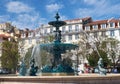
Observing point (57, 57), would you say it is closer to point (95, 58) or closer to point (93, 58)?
point (95, 58)

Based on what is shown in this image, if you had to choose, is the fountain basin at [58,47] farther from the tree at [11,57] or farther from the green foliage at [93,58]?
the tree at [11,57]

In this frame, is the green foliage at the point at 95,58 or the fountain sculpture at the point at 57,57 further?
the green foliage at the point at 95,58

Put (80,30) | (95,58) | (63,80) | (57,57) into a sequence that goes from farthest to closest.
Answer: (80,30) → (95,58) → (57,57) → (63,80)

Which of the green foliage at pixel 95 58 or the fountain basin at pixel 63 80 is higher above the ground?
the green foliage at pixel 95 58

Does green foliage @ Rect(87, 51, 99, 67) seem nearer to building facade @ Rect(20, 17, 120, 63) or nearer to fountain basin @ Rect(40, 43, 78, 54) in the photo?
building facade @ Rect(20, 17, 120, 63)

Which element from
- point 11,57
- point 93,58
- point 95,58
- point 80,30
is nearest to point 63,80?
point 95,58

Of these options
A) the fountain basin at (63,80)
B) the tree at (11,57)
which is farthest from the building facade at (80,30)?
the fountain basin at (63,80)

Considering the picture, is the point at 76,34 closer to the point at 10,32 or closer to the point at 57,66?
the point at 10,32

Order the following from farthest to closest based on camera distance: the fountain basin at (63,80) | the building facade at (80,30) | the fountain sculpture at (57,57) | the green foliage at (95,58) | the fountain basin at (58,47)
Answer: the building facade at (80,30), the green foliage at (95,58), the fountain basin at (58,47), the fountain sculpture at (57,57), the fountain basin at (63,80)

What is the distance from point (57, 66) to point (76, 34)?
54938 mm

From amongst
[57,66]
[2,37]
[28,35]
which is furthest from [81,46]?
[57,66]

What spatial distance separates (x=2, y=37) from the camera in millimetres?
89625

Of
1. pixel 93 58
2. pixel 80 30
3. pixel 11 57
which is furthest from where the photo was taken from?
pixel 80 30

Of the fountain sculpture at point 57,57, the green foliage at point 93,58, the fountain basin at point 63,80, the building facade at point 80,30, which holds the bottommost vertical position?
the fountain basin at point 63,80
